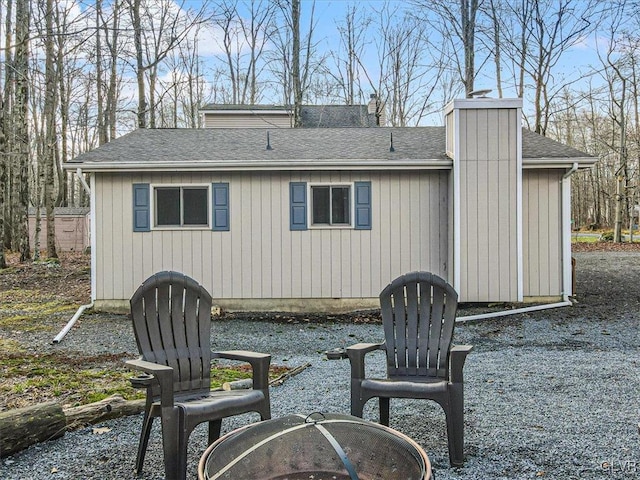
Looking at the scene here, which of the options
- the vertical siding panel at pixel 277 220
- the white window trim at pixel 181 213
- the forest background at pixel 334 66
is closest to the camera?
the white window trim at pixel 181 213

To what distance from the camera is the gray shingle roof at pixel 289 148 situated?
29.3 feet

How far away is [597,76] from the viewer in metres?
22.6

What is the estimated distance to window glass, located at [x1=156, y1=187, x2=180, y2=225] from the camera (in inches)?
359

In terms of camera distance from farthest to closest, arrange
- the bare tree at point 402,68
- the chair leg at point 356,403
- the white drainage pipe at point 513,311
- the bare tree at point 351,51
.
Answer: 1. the bare tree at point 402,68
2. the bare tree at point 351,51
3. the white drainage pipe at point 513,311
4. the chair leg at point 356,403

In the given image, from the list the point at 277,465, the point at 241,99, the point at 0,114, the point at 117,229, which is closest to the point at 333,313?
the point at 117,229

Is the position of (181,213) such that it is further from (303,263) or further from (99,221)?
(303,263)

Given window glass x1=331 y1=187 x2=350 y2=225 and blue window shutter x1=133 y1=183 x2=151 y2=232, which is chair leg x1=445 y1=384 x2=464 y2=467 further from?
blue window shutter x1=133 y1=183 x2=151 y2=232

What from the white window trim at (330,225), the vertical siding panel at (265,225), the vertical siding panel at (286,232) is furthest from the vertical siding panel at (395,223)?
the vertical siding panel at (265,225)

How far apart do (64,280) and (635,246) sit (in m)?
17.8

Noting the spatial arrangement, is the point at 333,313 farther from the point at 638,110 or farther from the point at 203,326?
the point at 638,110

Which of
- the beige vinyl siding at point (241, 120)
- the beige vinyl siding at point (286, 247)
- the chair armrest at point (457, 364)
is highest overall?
the beige vinyl siding at point (241, 120)

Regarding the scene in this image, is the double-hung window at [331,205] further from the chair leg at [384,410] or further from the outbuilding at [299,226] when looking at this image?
the chair leg at [384,410]

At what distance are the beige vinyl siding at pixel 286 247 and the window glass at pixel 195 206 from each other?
6.3 inches

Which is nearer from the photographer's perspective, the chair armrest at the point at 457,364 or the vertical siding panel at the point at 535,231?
the chair armrest at the point at 457,364
